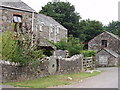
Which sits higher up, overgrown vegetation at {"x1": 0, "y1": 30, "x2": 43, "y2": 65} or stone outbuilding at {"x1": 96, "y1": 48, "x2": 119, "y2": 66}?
overgrown vegetation at {"x1": 0, "y1": 30, "x2": 43, "y2": 65}

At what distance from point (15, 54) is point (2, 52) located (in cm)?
88

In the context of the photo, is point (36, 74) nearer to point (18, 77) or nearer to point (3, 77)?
point (18, 77)

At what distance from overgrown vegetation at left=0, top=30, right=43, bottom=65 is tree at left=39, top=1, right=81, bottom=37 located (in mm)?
44726

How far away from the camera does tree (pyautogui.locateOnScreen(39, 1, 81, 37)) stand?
59.8 m

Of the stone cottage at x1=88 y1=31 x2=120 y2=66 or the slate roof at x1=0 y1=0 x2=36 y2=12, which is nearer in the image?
the slate roof at x1=0 y1=0 x2=36 y2=12

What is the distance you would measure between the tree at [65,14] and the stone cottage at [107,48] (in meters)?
17.7

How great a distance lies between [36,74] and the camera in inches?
617

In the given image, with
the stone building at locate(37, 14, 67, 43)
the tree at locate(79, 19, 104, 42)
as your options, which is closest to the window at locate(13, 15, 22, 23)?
the stone building at locate(37, 14, 67, 43)

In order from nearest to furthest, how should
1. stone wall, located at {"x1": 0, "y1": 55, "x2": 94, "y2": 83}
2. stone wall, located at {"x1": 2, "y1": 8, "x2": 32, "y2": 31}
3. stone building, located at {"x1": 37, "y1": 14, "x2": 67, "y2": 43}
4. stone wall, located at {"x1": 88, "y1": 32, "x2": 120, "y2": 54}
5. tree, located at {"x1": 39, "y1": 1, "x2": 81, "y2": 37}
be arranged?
stone wall, located at {"x1": 0, "y1": 55, "x2": 94, "y2": 83}
stone wall, located at {"x1": 2, "y1": 8, "x2": 32, "y2": 31}
stone building, located at {"x1": 37, "y1": 14, "x2": 67, "y2": 43}
stone wall, located at {"x1": 88, "y1": 32, "x2": 120, "y2": 54}
tree, located at {"x1": 39, "y1": 1, "x2": 81, "y2": 37}

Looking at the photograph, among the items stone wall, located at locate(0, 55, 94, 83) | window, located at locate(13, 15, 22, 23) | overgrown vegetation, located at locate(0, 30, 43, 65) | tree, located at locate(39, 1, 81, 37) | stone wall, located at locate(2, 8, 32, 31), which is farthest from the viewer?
tree, located at locate(39, 1, 81, 37)

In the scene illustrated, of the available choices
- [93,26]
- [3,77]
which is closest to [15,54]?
[3,77]

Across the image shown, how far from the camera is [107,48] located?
4231 centimetres

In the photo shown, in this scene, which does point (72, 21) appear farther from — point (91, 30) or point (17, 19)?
point (17, 19)

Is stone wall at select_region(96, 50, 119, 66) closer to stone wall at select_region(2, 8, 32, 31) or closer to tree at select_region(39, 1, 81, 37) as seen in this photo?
stone wall at select_region(2, 8, 32, 31)
